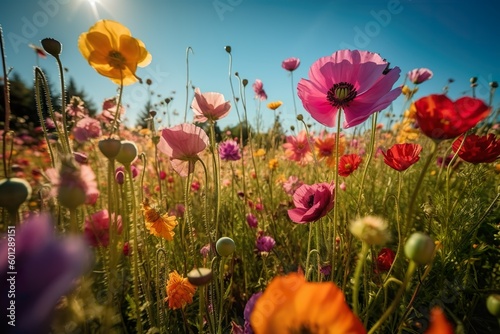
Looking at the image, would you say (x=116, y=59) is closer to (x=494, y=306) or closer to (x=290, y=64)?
(x=494, y=306)

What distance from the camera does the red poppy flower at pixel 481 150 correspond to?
2.44ft

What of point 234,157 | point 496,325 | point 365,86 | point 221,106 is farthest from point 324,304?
point 234,157

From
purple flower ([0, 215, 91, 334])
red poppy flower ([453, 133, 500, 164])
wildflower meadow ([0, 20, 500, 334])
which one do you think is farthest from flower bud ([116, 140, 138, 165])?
red poppy flower ([453, 133, 500, 164])

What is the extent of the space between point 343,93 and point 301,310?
54 centimetres

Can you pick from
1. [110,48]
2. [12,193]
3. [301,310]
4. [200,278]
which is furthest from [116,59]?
[301,310]

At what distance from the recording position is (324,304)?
9.8 inches

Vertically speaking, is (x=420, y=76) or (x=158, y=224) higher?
(x=420, y=76)

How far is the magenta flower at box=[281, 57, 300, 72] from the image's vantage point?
2.00 meters

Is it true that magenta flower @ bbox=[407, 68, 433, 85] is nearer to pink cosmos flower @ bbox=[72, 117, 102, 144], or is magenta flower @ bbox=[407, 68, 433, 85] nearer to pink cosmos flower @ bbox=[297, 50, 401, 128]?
pink cosmos flower @ bbox=[297, 50, 401, 128]

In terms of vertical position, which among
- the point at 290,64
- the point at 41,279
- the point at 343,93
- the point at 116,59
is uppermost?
the point at 290,64

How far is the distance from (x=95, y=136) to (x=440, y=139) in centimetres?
131

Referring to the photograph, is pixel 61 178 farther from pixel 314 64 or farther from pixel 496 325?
pixel 496 325

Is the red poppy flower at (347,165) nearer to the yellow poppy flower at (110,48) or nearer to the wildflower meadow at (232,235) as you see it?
the wildflower meadow at (232,235)

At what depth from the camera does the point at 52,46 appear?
20.4 inches
